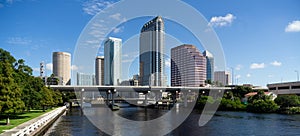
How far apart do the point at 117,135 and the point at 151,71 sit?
4153 inches

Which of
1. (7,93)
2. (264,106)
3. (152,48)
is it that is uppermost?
(152,48)

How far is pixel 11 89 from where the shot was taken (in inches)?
1454

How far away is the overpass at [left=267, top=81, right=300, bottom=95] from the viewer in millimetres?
105500

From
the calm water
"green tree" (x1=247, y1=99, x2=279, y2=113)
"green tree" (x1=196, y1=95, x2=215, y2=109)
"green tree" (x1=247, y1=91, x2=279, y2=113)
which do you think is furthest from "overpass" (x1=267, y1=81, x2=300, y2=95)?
the calm water

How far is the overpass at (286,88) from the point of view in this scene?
346 feet

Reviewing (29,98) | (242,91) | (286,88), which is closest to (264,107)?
(286,88)

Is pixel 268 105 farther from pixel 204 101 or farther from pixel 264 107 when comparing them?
pixel 204 101

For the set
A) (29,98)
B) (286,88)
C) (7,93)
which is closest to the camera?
(7,93)

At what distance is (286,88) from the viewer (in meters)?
111

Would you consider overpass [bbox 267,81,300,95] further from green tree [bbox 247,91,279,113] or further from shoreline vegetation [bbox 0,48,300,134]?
green tree [bbox 247,91,279,113]

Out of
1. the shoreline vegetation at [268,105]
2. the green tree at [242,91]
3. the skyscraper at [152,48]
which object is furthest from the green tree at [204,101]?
the skyscraper at [152,48]

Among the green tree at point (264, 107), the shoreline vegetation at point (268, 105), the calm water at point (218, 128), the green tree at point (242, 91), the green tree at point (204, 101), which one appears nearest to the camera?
the calm water at point (218, 128)

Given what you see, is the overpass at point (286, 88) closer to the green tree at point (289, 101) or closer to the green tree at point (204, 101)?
the green tree at point (289, 101)

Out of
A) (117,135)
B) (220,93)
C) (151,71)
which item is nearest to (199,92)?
(220,93)
